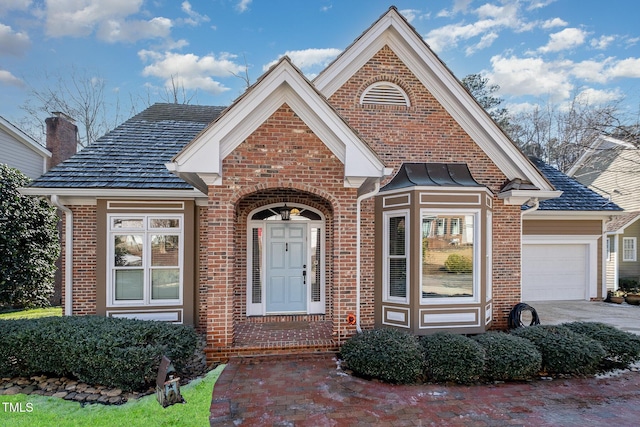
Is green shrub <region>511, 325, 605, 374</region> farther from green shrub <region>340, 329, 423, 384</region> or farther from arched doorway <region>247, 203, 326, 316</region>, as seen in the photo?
arched doorway <region>247, 203, 326, 316</region>

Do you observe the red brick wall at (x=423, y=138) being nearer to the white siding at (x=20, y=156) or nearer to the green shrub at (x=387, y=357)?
the green shrub at (x=387, y=357)

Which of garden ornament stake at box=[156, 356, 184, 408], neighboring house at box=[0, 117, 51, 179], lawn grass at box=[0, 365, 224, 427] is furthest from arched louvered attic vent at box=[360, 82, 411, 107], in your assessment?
neighboring house at box=[0, 117, 51, 179]

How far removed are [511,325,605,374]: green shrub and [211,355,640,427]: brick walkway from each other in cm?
22

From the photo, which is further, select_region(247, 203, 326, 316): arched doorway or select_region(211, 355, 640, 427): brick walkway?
select_region(247, 203, 326, 316): arched doorway

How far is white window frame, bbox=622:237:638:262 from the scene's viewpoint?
14.9m

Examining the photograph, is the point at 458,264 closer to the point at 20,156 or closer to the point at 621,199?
the point at 621,199

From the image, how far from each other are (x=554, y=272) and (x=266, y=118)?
473 inches

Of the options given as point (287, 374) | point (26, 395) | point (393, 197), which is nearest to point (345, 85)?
point (393, 197)

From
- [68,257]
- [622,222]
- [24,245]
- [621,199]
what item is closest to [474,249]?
[68,257]

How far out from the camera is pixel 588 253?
1177 centimetres

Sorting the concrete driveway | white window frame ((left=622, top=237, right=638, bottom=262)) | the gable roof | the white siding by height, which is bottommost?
the concrete driveway

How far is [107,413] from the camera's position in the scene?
4.14 metres

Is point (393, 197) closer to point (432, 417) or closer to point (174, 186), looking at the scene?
point (432, 417)

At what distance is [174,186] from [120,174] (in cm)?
142
